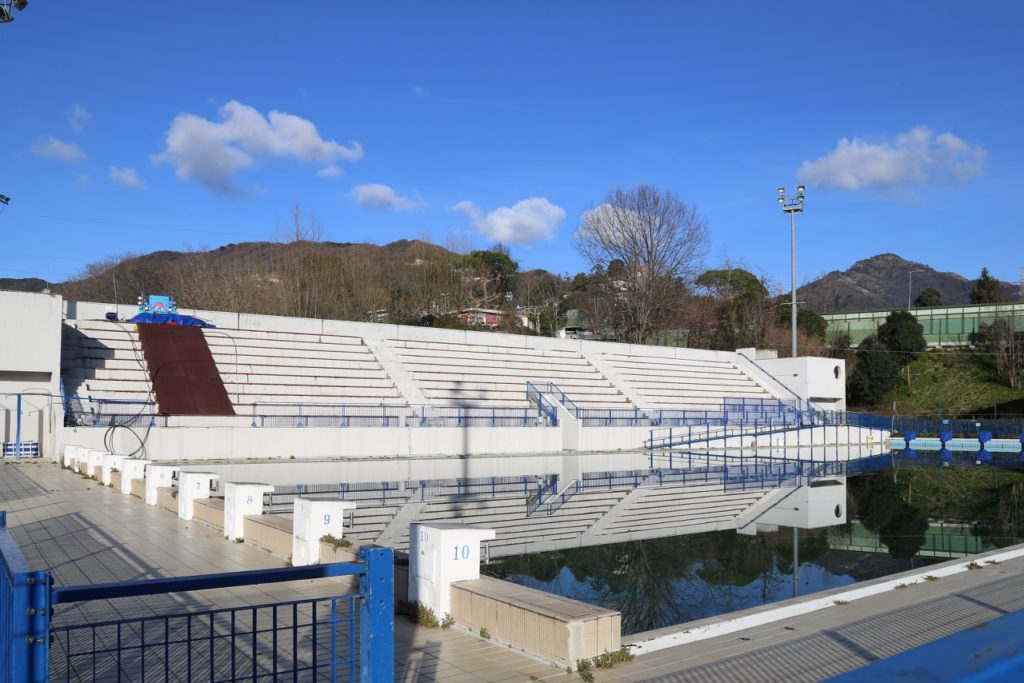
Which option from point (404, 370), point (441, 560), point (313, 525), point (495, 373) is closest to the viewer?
point (441, 560)

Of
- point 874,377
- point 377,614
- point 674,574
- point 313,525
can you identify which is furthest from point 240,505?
point 874,377

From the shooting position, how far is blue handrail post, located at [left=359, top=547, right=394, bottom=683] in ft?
13.0

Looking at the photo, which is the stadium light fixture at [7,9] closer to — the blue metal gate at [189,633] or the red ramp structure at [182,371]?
the red ramp structure at [182,371]

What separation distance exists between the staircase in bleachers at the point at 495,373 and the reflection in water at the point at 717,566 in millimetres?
19616

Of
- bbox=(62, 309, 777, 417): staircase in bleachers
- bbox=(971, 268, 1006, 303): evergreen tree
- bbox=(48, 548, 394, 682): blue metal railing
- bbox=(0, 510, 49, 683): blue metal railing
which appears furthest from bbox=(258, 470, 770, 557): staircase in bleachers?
bbox=(971, 268, 1006, 303): evergreen tree

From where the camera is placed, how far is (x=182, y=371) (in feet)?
91.1

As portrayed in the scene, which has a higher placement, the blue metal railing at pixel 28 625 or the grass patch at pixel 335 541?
the blue metal railing at pixel 28 625

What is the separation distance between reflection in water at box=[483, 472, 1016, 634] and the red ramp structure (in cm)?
1832

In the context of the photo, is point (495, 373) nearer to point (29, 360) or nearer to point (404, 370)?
point (404, 370)

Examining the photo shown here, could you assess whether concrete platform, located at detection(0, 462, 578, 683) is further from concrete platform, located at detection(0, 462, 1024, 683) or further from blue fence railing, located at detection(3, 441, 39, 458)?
blue fence railing, located at detection(3, 441, 39, 458)

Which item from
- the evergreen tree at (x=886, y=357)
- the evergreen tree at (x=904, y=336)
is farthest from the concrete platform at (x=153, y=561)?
the evergreen tree at (x=904, y=336)

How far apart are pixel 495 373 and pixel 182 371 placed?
41.1 ft

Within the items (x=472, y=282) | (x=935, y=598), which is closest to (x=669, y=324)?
(x=472, y=282)

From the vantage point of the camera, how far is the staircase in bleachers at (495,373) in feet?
107
